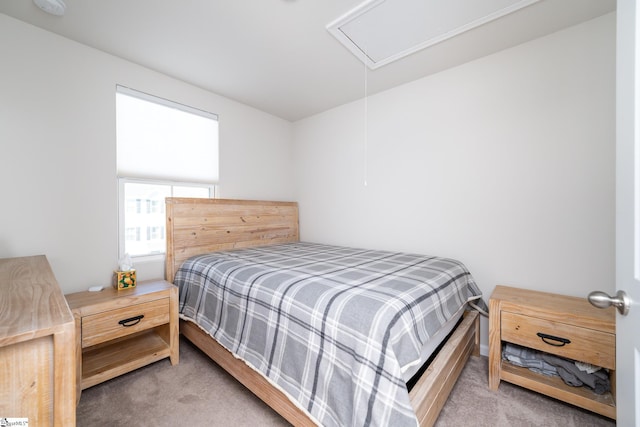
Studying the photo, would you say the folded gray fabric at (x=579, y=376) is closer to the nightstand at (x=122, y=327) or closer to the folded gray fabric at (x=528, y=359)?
the folded gray fabric at (x=528, y=359)

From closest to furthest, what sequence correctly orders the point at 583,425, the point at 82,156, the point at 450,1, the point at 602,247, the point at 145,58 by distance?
1. the point at 583,425
2. the point at 450,1
3. the point at 602,247
4. the point at 82,156
5. the point at 145,58

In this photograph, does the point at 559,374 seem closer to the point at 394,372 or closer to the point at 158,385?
Result: the point at 394,372

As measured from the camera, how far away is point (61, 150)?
6.10 ft

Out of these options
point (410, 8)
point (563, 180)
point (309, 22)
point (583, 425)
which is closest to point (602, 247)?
point (563, 180)

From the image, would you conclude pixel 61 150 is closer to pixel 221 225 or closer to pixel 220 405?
pixel 221 225

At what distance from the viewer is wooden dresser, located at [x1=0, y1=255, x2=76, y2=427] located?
524mm

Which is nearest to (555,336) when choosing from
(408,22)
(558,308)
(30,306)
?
(558,308)

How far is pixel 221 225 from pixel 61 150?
131cm

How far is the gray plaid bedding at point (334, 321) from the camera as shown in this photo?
100 centimetres

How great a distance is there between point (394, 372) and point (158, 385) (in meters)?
1.66

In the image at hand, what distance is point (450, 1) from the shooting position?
1.54 meters

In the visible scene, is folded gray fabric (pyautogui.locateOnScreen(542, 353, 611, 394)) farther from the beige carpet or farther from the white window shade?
the white window shade

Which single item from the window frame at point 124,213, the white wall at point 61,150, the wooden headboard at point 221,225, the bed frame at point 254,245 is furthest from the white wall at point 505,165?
the white wall at point 61,150

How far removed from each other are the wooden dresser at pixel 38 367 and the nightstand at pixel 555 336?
2048mm
